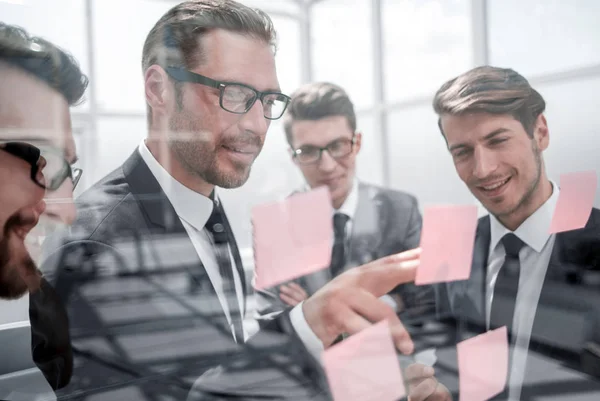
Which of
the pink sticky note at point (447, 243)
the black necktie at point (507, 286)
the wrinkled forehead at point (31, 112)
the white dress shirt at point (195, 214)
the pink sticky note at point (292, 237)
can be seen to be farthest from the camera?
the black necktie at point (507, 286)

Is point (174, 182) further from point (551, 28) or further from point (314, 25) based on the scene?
point (551, 28)

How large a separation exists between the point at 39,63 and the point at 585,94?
162cm

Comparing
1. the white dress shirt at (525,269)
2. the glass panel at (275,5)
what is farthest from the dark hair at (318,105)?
the white dress shirt at (525,269)

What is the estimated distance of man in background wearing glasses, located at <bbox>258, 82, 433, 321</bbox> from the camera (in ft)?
4.19

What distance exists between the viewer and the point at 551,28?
151 cm

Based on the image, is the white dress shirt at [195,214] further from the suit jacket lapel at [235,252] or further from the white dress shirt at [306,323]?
the white dress shirt at [306,323]

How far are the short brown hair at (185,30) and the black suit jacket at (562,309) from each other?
1044mm

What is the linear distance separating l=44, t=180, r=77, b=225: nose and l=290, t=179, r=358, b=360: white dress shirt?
64cm

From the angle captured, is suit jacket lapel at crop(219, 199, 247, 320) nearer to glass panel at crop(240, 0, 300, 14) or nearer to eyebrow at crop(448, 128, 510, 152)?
glass panel at crop(240, 0, 300, 14)

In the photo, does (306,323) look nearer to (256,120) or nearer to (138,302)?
(138,302)

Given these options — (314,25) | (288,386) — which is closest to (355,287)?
(288,386)

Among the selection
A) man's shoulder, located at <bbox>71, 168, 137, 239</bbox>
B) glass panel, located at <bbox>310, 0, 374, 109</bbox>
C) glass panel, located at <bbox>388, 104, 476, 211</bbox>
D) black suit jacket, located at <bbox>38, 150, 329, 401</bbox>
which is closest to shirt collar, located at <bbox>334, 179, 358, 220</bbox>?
glass panel, located at <bbox>388, 104, 476, 211</bbox>

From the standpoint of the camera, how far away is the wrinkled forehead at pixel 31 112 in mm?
1043

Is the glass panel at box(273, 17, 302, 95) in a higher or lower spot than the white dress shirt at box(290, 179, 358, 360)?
higher
